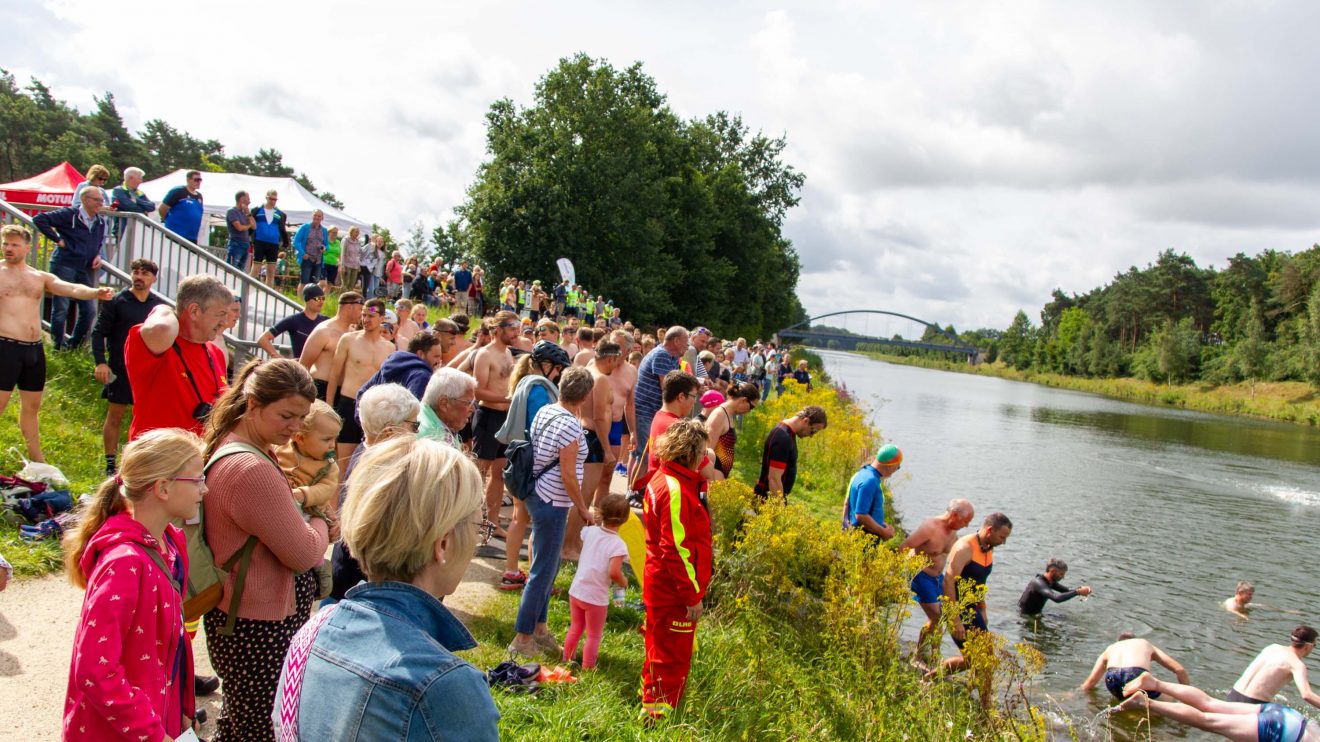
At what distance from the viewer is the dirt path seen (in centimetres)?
351

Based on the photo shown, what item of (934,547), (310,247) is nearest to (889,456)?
(934,547)

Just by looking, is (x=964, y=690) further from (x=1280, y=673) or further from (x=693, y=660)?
(x=1280, y=673)

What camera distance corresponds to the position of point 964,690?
6.51 meters

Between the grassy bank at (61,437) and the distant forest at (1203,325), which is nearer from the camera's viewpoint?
the grassy bank at (61,437)

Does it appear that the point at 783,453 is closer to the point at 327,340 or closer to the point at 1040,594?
the point at 327,340

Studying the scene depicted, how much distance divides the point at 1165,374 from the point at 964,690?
88.8 m

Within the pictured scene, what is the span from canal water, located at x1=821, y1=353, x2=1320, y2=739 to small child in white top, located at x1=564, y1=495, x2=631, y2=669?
3819 mm

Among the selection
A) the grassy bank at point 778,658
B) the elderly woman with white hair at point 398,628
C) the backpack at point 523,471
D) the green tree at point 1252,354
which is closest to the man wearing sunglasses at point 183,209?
the grassy bank at point 778,658

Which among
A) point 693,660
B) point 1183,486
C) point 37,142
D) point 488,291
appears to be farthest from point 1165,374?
point 37,142

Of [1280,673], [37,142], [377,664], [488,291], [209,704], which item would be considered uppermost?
[37,142]

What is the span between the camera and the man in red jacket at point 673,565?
4.30 meters

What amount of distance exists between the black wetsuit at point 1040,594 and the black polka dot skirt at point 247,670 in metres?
10.0

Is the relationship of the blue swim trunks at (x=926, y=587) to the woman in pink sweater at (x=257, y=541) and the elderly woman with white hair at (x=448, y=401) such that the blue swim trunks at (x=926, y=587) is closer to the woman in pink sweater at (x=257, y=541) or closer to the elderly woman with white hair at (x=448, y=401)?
the elderly woman with white hair at (x=448, y=401)

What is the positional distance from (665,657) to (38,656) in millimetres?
3086
